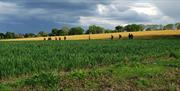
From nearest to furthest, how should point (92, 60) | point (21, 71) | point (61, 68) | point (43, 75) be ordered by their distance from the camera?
point (43, 75)
point (21, 71)
point (61, 68)
point (92, 60)

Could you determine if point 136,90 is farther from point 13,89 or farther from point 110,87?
point 13,89

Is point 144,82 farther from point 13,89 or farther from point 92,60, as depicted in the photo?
point 92,60

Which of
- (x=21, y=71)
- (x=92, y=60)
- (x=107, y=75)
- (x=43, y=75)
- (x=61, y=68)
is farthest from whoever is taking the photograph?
(x=92, y=60)

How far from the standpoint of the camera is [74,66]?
2017 cm

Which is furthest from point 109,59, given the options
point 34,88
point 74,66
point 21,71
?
point 34,88

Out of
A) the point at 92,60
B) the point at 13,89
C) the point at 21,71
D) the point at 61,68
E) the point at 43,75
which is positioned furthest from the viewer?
the point at 92,60

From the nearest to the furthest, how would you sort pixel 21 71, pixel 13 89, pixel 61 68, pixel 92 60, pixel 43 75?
pixel 13 89 → pixel 43 75 → pixel 21 71 → pixel 61 68 → pixel 92 60

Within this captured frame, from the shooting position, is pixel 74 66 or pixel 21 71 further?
pixel 74 66

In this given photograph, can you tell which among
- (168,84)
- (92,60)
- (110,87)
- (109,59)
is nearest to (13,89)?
(110,87)

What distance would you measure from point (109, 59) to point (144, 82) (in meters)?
9.37

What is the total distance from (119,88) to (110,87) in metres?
0.30

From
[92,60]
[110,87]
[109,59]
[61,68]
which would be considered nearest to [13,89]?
[110,87]

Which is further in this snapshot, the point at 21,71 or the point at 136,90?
the point at 21,71

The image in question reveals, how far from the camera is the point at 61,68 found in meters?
19.4
